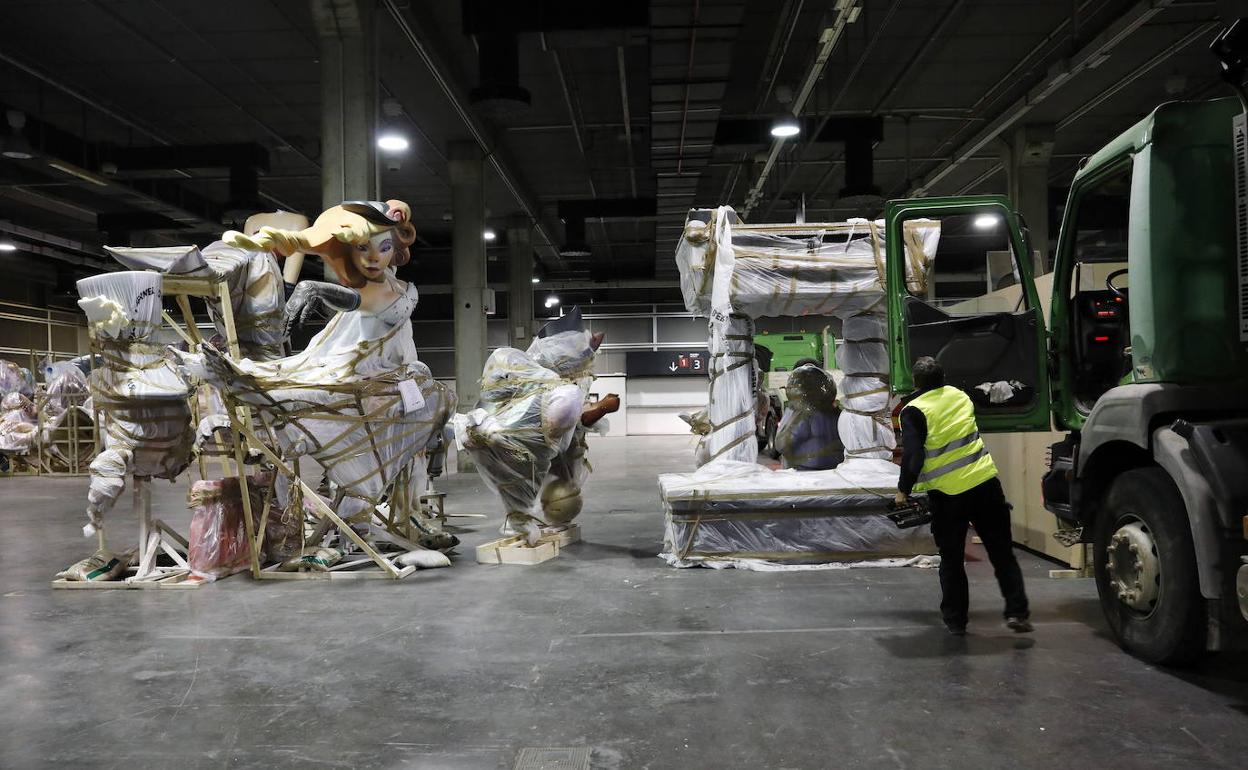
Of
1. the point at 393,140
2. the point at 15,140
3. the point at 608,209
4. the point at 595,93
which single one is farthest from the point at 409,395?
the point at 608,209

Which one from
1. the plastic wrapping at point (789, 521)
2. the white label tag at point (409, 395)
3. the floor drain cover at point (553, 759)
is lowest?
the floor drain cover at point (553, 759)

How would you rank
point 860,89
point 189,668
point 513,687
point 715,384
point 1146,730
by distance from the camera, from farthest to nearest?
1. point 860,89
2. point 715,384
3. point 189,668
4. point 513,687
5. point 1146,730

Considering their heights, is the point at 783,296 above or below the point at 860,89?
below

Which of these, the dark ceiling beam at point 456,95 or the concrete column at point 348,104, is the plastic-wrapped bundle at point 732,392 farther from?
the dark ceiling beam at point 456,95

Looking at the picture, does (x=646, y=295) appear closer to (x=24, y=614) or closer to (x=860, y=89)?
(x=860, y=89)

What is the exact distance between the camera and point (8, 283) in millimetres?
22250

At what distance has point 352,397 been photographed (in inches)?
220

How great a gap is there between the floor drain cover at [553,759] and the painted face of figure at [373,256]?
12.3 feet

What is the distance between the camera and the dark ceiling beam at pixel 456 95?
9.00 m

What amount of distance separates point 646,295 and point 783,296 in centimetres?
2145

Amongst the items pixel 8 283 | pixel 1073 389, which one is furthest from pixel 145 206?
pixel 1073 389

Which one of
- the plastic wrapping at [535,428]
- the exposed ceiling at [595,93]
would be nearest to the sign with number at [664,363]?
the exposed ceiling at [595,93]

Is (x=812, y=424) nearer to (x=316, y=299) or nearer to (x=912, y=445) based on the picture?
(x=912, y=445)

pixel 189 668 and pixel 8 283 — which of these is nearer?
pixel 189 668
